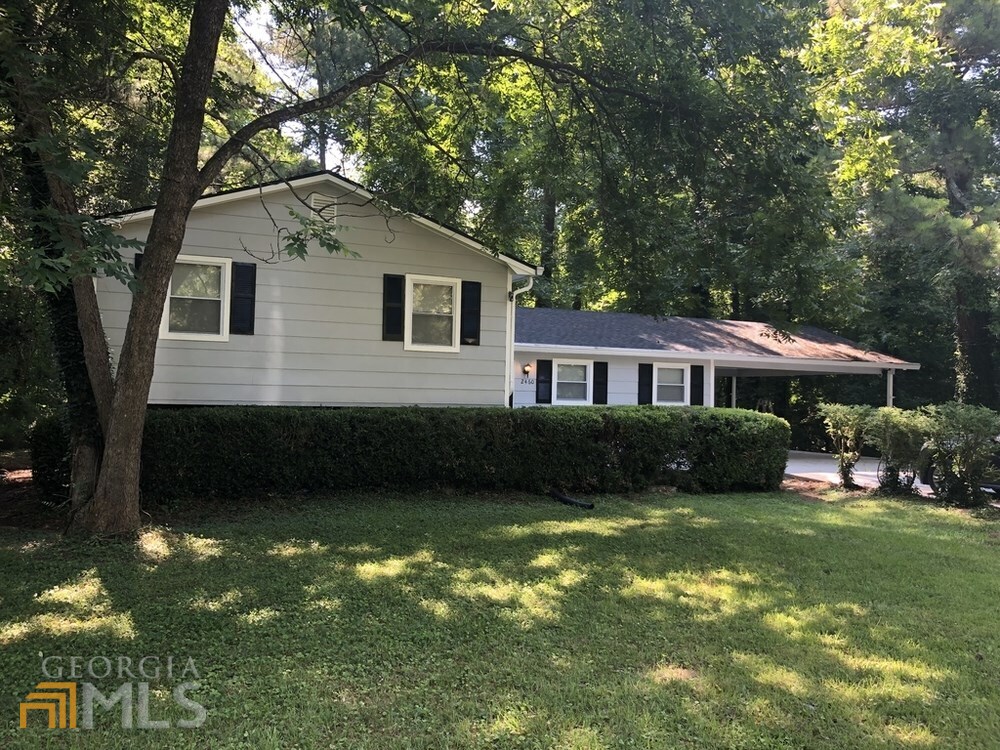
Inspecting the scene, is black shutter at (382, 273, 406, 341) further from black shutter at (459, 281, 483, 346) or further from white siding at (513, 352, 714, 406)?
white siding at (513, 352, 714, 406)

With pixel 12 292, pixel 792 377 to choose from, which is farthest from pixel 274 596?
pixel 792 377

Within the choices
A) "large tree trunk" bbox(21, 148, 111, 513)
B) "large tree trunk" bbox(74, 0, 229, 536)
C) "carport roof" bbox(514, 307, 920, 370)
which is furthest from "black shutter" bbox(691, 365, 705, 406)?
"large tree trunk" bbox(21, 148, 111, 513)

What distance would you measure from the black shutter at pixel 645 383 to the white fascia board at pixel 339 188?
530cm

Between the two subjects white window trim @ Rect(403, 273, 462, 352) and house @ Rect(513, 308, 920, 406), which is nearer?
white window trim @ Rect(403, 273, 462, 352)

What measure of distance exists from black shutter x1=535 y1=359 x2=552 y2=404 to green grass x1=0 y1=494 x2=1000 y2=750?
6859mm

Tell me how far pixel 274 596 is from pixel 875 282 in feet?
66.0

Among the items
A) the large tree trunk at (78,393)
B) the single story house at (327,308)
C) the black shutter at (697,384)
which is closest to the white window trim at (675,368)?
the black shutter at (697,384)

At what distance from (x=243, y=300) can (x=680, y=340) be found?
1030 cm

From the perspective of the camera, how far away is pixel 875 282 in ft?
63.7

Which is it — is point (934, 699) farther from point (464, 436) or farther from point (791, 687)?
point (464, 436)

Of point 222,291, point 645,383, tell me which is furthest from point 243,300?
point 645,383

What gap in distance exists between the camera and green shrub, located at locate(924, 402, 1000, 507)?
30.3 feet

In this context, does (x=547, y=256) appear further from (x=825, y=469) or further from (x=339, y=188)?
(x=339, y=188)

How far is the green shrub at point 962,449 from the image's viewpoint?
363 inches
